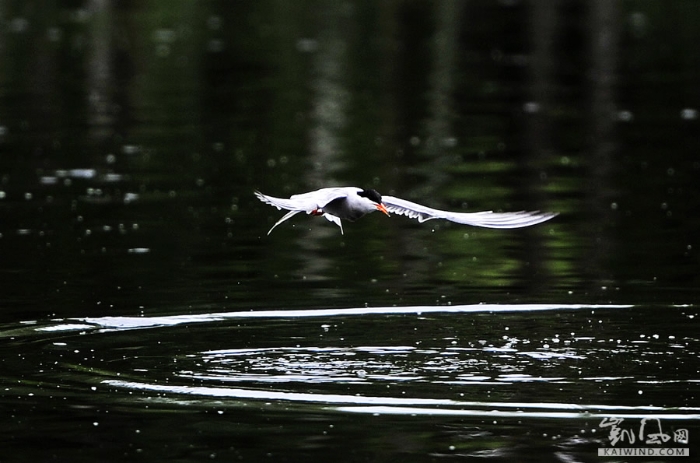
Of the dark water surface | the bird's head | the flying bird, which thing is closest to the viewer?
the dark water surface

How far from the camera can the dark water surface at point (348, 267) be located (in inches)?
437

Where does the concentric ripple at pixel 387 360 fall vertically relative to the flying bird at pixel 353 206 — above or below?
below

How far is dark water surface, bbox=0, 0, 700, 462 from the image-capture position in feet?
36.4

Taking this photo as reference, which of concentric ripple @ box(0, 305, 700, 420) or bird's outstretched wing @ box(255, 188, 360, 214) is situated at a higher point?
bird's outstretched wing @ box(255, 188, 360, 214)

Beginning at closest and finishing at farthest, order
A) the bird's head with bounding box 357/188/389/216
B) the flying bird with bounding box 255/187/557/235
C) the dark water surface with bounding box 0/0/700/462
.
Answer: the dark water surface with bounding box 0/0/700/462 < the flying bird with bounding box 255/187/557/235 < the bird's head with bounding box 357/188/389/216

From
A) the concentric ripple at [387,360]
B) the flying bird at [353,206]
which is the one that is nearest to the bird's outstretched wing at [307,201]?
the flying bird at [353,206]

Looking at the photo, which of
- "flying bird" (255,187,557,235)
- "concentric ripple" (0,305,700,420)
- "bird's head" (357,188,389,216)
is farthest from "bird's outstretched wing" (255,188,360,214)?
"concentric ripple" (0,305,700,420)

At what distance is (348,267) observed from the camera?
17.5 metres

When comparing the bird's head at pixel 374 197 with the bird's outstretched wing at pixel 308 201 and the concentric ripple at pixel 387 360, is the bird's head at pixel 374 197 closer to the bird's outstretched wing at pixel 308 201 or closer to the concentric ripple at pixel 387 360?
the bird's outstretched wing at pixel 308 201

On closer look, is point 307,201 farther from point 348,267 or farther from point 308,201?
point 348,267

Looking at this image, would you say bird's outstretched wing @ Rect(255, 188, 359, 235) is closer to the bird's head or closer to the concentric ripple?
the bird's head

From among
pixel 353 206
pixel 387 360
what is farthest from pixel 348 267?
pixel 353 206

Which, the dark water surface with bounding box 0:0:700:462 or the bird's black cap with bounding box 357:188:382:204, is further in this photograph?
the bird's black cap with bounding box 357:188:382:204

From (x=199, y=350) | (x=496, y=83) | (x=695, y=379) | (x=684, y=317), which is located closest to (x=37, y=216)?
(x=199, y=350)
